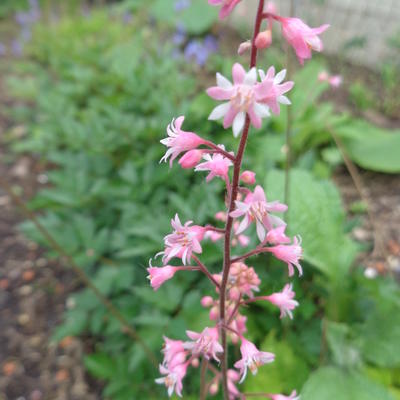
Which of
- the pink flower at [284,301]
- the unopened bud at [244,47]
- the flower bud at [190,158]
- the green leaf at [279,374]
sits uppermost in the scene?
the unopened bud at [244,47]

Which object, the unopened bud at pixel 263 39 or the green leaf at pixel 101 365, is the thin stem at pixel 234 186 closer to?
the unopened bud at pixel 263 39

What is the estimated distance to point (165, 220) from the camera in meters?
2.32

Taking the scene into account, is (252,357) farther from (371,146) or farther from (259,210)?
(371,146)

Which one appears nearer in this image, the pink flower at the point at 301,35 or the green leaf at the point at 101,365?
the pink flower at the point at 301,35

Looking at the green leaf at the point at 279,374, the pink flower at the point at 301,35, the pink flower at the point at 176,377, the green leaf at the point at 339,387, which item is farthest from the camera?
the green leaf at the point at 279,374

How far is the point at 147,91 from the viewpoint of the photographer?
137 inches

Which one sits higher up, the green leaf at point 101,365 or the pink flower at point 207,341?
the pink flower at point 207,341

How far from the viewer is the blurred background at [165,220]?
2078mm

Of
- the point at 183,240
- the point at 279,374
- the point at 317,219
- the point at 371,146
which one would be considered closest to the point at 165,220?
the point at 317,219

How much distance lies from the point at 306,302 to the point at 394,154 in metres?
1.76

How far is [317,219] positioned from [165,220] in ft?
2.58

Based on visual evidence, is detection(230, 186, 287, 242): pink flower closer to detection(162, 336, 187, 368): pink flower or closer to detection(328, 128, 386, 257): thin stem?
detection(162, 336, 187, 368): pink flower

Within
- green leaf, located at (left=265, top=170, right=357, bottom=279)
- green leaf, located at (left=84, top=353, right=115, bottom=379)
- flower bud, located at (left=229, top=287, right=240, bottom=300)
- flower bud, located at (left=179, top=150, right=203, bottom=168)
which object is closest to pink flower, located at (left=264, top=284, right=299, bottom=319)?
flower bud, located at (left=229, top=287, right=240, bottom=300)

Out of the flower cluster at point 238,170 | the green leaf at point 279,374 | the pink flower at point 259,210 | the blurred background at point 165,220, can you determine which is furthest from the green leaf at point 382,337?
the pink flower at point 259,210
